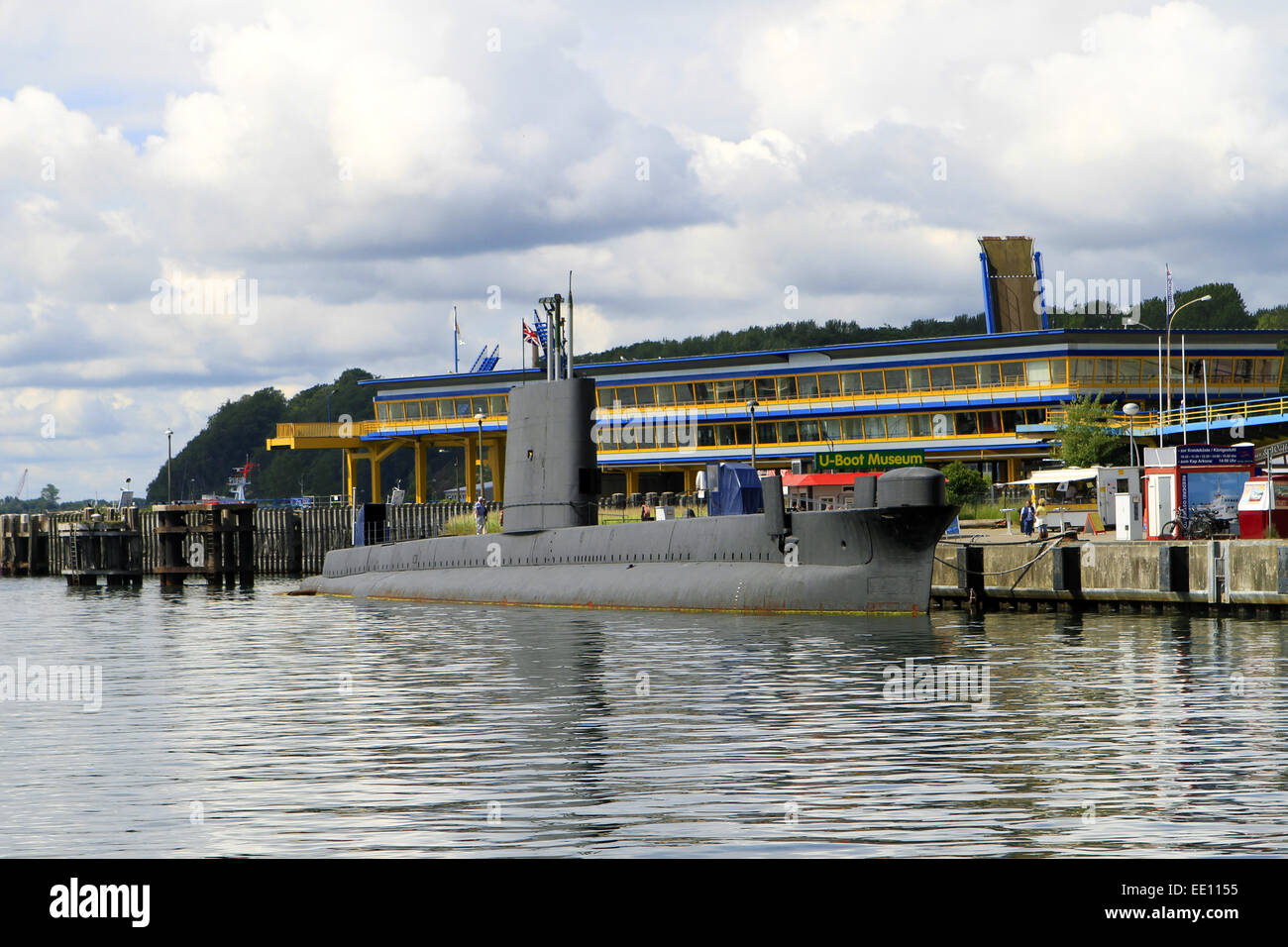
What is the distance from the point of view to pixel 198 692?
23.5 meters

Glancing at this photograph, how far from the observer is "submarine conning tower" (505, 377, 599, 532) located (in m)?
39.9

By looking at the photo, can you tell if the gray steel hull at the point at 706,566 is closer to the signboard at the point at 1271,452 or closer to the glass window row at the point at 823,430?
the signboard at the point at 1271,452

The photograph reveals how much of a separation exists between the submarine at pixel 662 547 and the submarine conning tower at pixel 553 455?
0.04m

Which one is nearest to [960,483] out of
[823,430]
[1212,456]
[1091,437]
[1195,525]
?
[1091,437]

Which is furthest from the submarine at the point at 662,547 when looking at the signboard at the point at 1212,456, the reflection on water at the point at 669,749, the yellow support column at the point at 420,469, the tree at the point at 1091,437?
the yellow support column at the point at 420,469

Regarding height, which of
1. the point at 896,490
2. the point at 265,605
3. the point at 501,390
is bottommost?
the point at 265,605

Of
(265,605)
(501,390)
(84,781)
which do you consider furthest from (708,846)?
(501,390)

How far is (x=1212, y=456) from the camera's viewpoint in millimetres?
42312

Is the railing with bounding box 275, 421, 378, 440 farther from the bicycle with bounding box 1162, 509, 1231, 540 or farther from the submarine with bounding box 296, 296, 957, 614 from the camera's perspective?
the bicycle with bounding box 1162, 509, 1231, 540

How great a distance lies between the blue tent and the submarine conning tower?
4.73 metres

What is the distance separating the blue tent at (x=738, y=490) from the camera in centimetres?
4366
